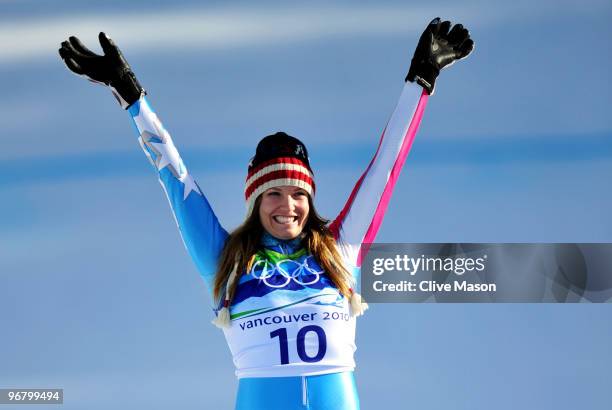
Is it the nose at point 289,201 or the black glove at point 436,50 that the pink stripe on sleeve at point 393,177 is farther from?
the nose at point 289,201

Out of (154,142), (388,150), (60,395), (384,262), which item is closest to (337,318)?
(388,150)

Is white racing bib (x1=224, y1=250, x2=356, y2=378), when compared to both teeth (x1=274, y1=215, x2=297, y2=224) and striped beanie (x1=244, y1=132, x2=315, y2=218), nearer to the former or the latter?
teeth (x1=274, y1=215, x2=297, y2=224)

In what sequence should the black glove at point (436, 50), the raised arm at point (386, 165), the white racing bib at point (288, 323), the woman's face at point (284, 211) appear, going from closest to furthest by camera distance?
the white racing bib at point (288, 323)
the woman's face at point (284, 211)
the raised arm at point (386, 165)
the black glove at point (436, 50)

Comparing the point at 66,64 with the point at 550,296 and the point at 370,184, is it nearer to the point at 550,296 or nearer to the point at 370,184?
the point at 370,184

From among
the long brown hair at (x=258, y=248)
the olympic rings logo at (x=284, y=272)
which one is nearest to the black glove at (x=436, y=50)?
the long brown hair at (x=258, y=248)

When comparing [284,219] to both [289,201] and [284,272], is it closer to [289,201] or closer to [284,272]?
[289,201]

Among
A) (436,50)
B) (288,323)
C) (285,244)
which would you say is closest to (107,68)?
(285,244)

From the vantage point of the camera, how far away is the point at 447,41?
16.5ft

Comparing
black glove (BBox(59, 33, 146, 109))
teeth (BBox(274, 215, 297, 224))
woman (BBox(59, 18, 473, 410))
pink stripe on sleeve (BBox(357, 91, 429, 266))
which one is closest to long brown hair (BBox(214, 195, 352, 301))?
woman (BBox(59, 18, 473, 410))

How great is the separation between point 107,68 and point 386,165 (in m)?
1.59

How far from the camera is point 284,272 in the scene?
4.42 meters

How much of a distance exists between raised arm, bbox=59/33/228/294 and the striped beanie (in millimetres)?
278

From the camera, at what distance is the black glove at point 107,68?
4.63m

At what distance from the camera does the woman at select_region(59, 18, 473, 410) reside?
4.22 metres
